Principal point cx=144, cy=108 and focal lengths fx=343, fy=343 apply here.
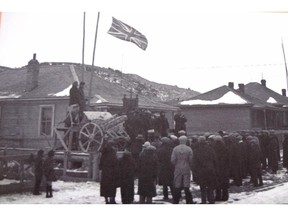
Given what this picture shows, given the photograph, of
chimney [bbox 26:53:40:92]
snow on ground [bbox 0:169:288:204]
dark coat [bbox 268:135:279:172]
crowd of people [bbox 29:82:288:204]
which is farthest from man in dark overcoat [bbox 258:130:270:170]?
chimney [bbox 26:53:40:92]

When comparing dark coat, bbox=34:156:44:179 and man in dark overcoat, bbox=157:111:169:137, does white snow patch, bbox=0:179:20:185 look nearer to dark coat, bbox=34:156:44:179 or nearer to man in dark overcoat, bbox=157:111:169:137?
dark coat, bbox=34:156:44:179

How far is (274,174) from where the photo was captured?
401 inches

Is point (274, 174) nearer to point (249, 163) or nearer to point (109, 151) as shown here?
point (249, 163)

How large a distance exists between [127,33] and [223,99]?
12619 mm

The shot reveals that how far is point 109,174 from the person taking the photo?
6508 millimetres

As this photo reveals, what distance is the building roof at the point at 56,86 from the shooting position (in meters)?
13.1

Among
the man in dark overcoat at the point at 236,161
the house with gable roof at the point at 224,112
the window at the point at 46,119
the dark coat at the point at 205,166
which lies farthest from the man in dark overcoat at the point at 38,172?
the house with gable roof at the point at 224,112

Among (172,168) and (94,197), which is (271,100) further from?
(94,197)

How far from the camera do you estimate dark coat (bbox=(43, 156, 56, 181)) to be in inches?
288

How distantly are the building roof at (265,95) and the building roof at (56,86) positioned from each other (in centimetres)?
1415

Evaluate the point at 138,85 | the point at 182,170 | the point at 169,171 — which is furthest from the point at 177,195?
the point at 138,85

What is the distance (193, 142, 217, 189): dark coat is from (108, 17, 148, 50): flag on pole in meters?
4.38
